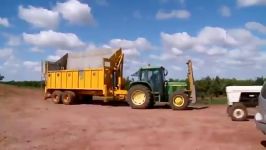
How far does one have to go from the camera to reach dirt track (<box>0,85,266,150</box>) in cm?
1048

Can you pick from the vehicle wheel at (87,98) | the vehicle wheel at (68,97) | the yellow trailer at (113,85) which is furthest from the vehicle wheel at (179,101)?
the vehicle wheel at (87,98)

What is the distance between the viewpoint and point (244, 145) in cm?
1033

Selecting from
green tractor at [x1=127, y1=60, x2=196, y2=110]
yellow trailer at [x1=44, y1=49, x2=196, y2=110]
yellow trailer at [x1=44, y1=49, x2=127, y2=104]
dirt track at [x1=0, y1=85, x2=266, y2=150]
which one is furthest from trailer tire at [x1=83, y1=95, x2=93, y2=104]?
dirt track at [x1=0, y1=85, x2=266, y2=150]

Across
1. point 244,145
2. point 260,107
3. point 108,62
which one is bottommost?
point 244,145

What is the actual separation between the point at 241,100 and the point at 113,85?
30.2 feet

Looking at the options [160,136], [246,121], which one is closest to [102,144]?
[160,136]

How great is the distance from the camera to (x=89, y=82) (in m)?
23.8

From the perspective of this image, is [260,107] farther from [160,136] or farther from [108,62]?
[108,62]

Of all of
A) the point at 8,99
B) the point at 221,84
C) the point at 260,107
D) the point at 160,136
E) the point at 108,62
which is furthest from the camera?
the point at 221,84

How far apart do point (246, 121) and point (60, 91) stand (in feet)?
43.3

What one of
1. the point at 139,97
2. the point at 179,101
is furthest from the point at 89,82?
the point at 179,101

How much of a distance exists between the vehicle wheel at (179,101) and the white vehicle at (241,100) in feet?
14.5

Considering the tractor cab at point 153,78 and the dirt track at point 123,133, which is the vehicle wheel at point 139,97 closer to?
the tractor cab at point 153,78

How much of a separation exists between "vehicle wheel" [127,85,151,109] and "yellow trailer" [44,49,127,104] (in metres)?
1.29
